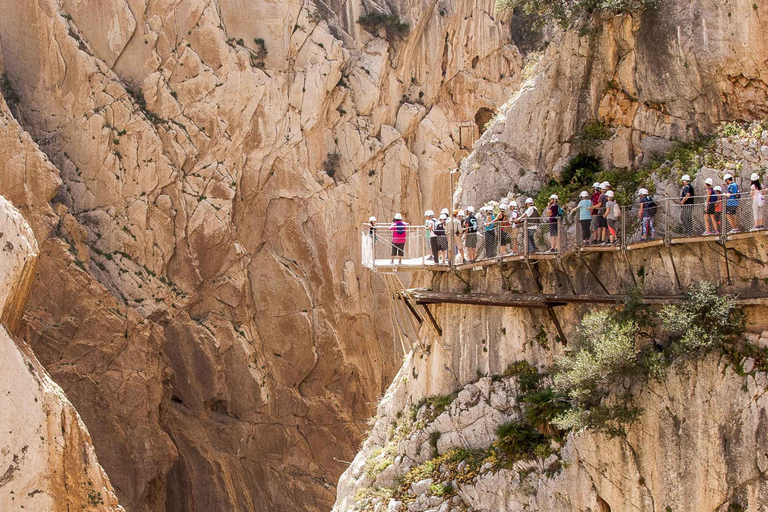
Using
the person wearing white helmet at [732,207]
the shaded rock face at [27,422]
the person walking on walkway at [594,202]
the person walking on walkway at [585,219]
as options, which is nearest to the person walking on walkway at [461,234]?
the person walking on walkway at [585,219]

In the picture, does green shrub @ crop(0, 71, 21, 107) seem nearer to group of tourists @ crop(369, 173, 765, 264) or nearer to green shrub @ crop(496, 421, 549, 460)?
group of tourists @ crop(369, 173, 765, 264)

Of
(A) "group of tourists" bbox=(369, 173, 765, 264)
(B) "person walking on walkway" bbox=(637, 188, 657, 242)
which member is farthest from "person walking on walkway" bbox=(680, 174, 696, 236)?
(B) "person walking on walkway" bbox=(637, 188, 657, 242)

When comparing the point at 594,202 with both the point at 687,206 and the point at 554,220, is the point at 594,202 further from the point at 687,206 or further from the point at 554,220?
the point at 687,206

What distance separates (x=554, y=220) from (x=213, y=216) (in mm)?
21079

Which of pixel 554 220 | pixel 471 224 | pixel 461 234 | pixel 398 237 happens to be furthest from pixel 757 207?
pixel 398 237

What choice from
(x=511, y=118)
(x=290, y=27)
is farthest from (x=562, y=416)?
(x=290, y=27)

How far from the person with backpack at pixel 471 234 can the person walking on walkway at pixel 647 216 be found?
4.05 m

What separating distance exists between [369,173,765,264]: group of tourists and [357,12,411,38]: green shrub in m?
20.9

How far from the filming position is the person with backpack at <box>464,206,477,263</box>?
20.0 meters

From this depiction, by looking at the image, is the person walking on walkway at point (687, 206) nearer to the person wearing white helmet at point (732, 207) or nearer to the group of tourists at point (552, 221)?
the group of tourists at point (552, 221)

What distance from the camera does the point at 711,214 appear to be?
53.1ft

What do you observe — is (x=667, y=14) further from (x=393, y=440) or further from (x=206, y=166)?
(x=206, y=166)

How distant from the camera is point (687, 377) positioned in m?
15.9

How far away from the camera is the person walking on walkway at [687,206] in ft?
54.1
